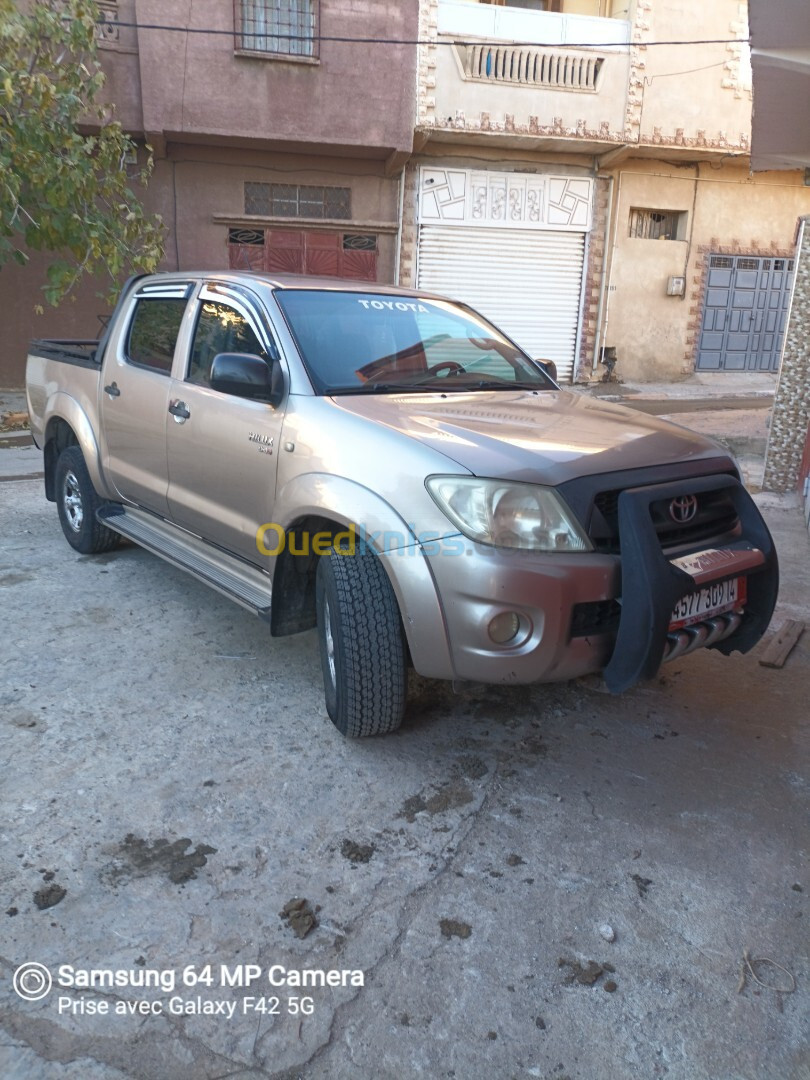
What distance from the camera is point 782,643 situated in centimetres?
418

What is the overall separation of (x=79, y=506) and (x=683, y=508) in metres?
3.78

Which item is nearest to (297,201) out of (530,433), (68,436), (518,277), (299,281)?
(518,277)

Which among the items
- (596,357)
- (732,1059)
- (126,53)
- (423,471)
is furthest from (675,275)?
(732,1059)

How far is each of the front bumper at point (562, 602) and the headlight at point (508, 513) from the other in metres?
0.04

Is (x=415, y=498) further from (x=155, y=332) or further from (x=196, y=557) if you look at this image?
(x=155, y=332)

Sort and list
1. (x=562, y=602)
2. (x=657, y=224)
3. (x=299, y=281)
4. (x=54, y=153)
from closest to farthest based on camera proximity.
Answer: (x=562, y=602), (x=299, y=281), (x=54, y=153), (x=657, y=224)

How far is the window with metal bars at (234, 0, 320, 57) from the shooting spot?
12266mm

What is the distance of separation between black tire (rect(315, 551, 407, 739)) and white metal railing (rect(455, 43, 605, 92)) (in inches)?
495

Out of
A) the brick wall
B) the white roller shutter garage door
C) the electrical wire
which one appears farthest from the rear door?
the white roller shutter garage door

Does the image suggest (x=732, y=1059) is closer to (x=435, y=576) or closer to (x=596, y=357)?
(x=435, y=576)

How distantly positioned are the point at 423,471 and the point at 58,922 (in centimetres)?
165

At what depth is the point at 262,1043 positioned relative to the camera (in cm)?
192

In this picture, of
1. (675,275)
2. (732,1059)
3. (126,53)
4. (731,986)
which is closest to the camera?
(732,1059)

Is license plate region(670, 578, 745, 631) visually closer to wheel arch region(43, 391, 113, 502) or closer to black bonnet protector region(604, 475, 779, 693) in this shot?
black bonnet protector region(604, 475, 779, 693)
